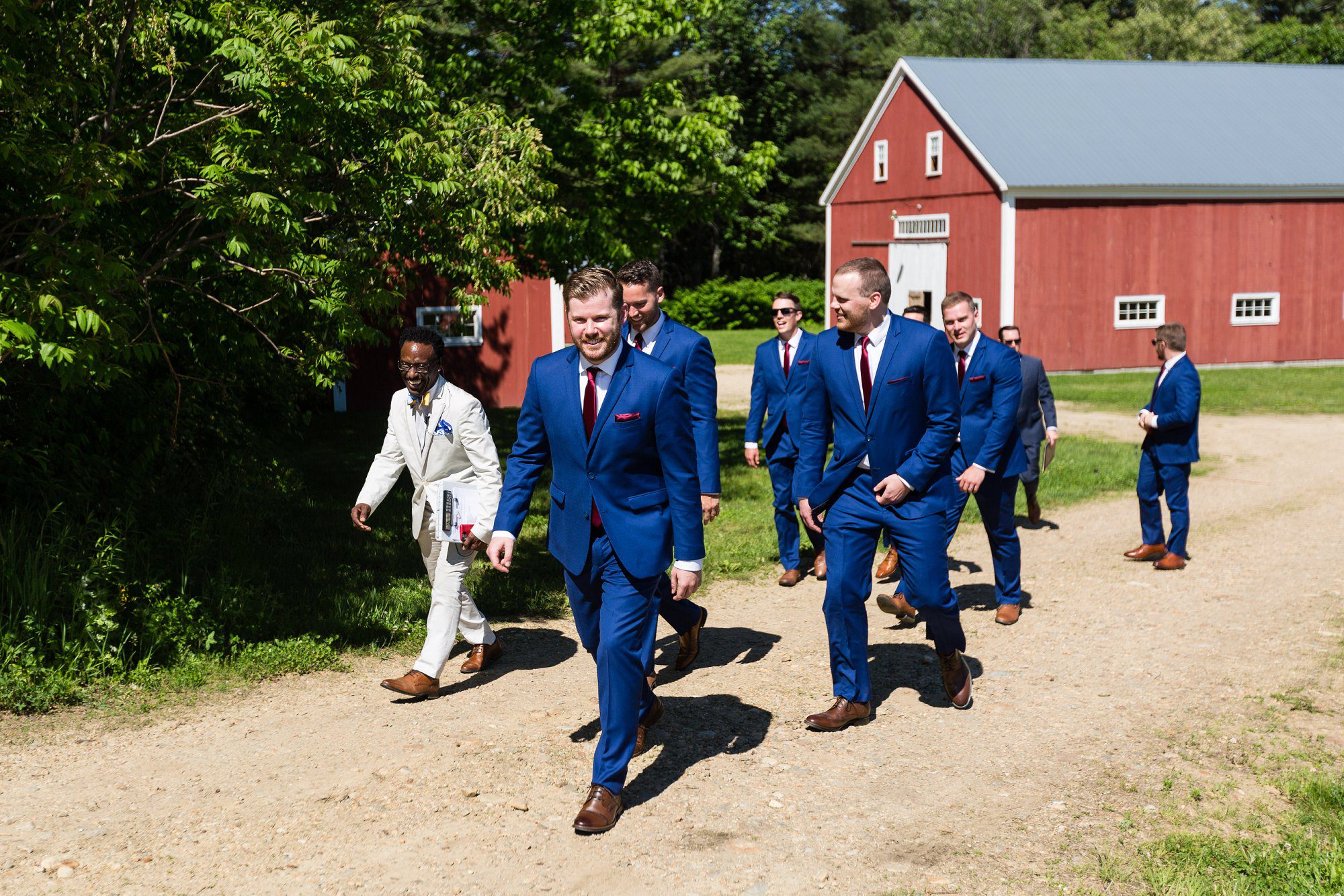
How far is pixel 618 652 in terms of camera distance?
16.8ft

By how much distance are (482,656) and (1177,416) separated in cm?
553

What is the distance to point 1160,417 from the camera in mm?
9656

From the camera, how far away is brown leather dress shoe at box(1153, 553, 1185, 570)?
9672 millimetres

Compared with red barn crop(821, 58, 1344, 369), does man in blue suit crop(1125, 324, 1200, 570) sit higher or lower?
lower

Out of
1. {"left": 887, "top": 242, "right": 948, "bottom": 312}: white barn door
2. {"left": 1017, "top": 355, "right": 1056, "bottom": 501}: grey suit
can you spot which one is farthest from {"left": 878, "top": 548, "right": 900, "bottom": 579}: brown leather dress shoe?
{"left": 887, "top": 242, "right": 948, "bottom": 312}: white barn door

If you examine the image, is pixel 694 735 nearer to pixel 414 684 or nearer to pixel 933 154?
pixel 414 684

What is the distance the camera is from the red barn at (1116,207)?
28.5 metres

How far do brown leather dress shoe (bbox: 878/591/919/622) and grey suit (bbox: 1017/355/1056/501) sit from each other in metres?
2.43

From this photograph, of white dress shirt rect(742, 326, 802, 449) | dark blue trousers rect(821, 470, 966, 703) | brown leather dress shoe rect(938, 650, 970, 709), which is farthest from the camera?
white dress shirt rect(742, 326, 802, 449)

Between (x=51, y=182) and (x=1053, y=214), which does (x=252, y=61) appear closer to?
(x=51, y=182)

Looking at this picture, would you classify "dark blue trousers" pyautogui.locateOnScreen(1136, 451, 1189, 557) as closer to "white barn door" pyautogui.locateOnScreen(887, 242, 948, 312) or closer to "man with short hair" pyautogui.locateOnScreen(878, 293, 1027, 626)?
"man with short hair" pyautogui.locateOnScreen(878, 293, 1027, 626)

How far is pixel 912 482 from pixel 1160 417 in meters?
4.43

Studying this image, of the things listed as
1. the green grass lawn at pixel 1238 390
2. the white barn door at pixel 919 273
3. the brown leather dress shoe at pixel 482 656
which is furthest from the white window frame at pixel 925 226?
the brown leather dress shoe at pixel 482 656

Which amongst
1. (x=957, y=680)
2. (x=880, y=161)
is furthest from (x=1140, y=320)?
(x=957, y=680)
